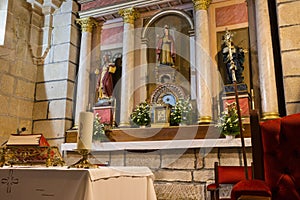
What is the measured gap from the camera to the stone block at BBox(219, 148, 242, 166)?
3586 millimetres

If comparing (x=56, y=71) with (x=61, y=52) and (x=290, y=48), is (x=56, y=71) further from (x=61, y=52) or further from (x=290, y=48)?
(x=290, y=48)

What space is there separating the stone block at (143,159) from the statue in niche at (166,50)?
144 centimetres

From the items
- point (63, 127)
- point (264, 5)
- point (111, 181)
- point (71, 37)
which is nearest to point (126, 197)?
point (111, 181)

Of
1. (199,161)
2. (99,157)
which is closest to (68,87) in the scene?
(99,157)

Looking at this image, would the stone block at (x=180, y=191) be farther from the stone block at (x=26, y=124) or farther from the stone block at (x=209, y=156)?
the stone block at (x=26, y=124)

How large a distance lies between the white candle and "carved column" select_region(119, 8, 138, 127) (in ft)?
8.67

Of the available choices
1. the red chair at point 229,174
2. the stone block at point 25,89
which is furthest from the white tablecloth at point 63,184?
the stone block at point 25,89

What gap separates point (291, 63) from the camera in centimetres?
368

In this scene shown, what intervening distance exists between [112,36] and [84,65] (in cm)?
73

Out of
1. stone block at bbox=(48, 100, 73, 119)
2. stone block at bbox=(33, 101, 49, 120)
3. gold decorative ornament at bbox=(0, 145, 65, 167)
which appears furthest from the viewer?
stone block at bbox=(33, 101, 49, 120)

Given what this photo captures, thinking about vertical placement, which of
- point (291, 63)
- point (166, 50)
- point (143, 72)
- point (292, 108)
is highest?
point (166, 50)

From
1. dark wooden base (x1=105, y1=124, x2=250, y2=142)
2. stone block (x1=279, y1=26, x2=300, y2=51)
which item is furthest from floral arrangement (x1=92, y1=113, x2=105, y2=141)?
stone block (x1=279, y1=26, x2=300, y2=51)

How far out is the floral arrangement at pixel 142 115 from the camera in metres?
4.20

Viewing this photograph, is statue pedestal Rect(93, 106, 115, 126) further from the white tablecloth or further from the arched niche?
the white tablecloth
